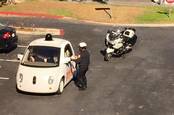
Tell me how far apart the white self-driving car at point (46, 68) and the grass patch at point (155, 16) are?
45.1ft

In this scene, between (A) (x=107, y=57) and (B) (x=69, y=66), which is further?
(A) (x=107, y=57)

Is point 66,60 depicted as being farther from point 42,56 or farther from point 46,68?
point 46,68

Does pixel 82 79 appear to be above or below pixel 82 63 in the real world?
below

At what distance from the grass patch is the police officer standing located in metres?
14.2

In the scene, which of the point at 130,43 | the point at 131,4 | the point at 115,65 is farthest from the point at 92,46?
the point at 131,4

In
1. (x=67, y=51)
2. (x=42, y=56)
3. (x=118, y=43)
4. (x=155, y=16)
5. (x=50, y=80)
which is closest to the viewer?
(x=50, y=80)

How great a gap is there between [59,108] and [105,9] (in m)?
18.7

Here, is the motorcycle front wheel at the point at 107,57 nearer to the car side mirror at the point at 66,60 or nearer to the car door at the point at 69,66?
the car door at the point at 69,66

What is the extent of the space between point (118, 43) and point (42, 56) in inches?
245

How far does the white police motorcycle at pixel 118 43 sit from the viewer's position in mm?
24952

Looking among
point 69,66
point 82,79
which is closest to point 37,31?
point 69,66

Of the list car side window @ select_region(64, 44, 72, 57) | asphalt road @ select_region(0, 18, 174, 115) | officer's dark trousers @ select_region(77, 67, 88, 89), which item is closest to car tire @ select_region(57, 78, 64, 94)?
asphalt road @ select_region(0, 18, 174, 115)

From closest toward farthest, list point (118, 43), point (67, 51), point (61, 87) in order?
point (61, 87), point (67, 51), point (118, 43)

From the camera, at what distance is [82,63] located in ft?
→ 66.1
